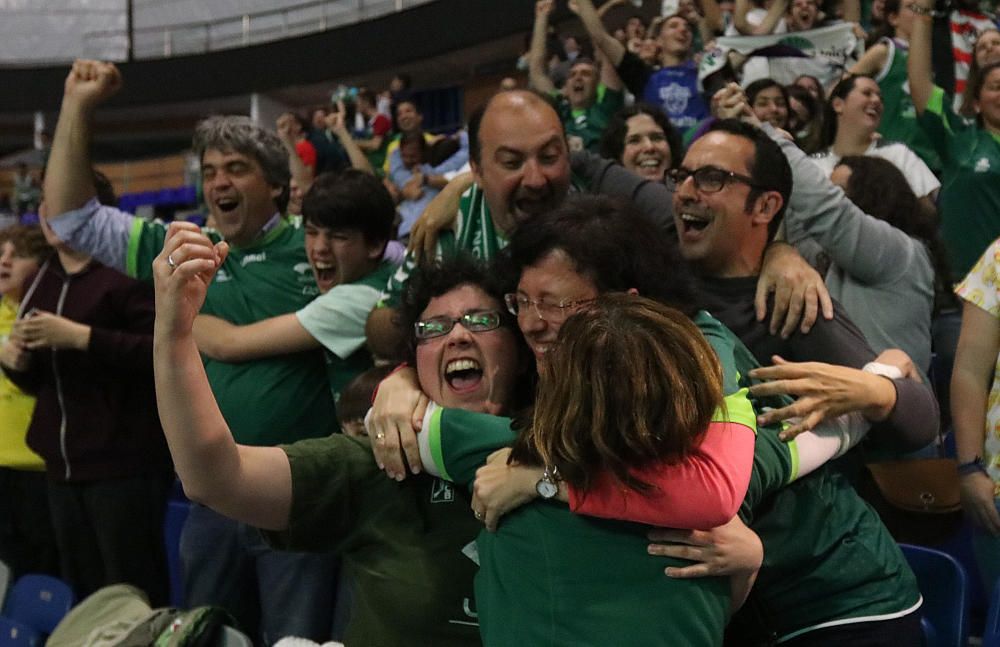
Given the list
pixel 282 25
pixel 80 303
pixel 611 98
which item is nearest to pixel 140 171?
Answer: pixel 282 25

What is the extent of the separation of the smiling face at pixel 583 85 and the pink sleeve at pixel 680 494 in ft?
12.6

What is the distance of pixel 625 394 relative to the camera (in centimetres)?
114

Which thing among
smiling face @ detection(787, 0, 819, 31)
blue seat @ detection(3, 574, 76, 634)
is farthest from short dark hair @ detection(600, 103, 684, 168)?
smiling face @ detection(787, 0, 819, 31)

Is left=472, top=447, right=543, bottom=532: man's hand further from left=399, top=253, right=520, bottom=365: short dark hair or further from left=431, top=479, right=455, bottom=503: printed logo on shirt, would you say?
left=399, top=253, right=520, bottom=365: short dark hair

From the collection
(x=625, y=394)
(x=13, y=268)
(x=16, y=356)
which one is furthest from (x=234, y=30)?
(x=625, y=394)

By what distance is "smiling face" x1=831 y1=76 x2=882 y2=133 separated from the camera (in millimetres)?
3475

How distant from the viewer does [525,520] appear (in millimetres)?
1255

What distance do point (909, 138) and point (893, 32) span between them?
42.0 inches

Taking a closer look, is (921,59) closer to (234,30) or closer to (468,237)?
(468,237)

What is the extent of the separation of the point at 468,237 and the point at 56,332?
134 centimetres

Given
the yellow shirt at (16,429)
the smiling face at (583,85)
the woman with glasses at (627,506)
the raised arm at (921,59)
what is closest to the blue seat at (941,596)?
the woman with glasses at (627,506)

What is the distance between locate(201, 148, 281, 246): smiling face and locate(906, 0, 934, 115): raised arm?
7.79ft

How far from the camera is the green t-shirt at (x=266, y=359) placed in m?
2.44

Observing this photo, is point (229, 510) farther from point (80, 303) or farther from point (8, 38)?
point (8, 38)
